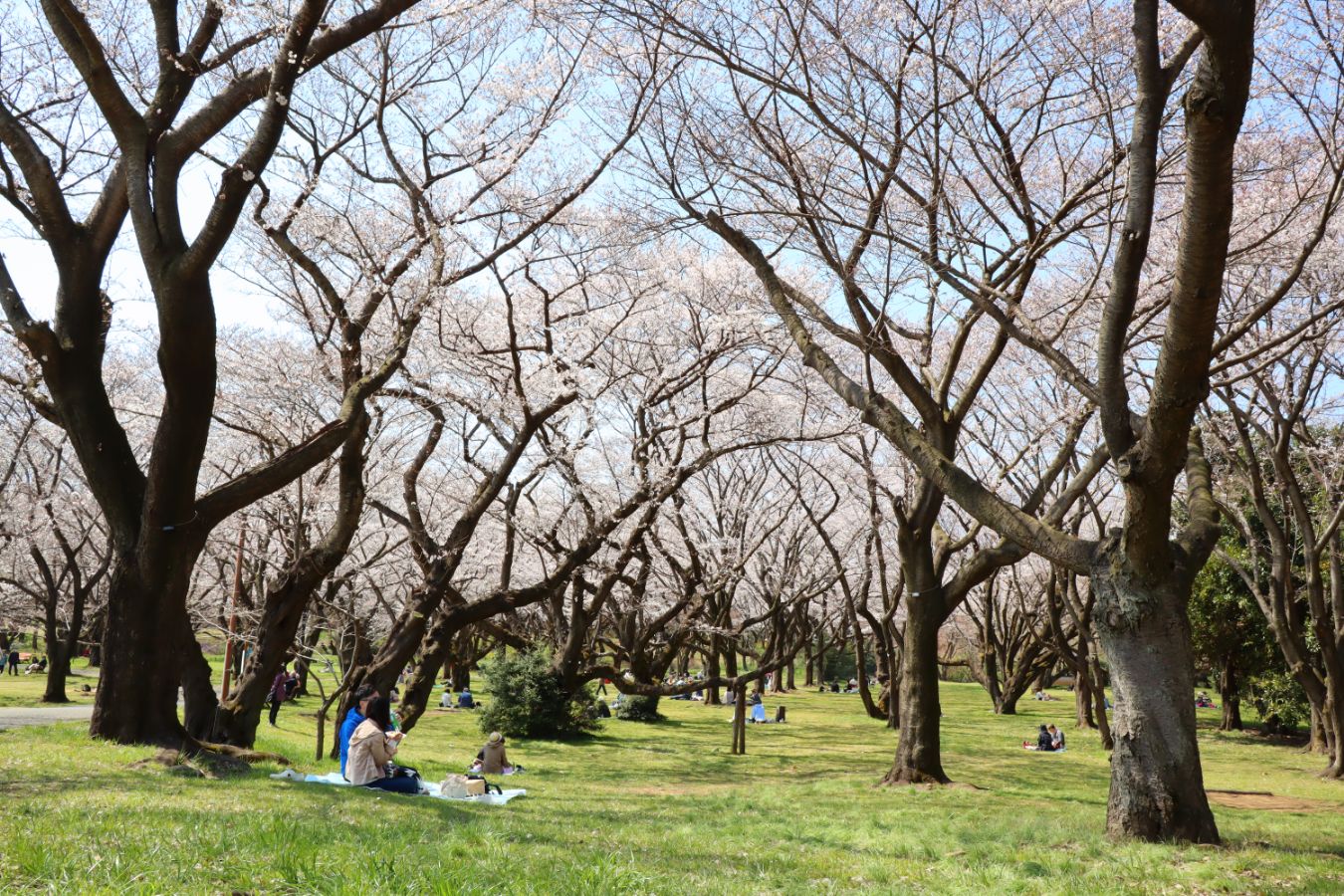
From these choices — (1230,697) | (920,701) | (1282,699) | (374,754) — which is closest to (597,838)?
(374,754)

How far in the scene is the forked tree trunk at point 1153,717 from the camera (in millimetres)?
6387

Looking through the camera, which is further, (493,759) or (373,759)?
(493,759)

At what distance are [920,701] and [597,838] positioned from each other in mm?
6773

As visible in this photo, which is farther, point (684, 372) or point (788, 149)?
point (684, 372)

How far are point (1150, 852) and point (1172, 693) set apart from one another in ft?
3.75

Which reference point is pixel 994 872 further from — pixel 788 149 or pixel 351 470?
pixel 351 470

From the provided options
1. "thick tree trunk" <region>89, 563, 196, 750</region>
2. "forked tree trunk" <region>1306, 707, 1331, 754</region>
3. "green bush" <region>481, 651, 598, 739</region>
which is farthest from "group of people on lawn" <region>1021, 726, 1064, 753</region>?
"thick tree trunk" <region>89, 563, 196, 750</region>

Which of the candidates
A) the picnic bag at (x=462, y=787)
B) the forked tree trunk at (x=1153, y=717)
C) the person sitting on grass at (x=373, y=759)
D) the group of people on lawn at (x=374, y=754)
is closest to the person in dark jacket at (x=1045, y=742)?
the forked tree trunk at (x=1153, y=717)

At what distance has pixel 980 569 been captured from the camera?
34.4 feet

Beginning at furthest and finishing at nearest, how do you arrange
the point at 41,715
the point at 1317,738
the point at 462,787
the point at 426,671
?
the point at 1317,738 < the point at 41,715 < the point at 426,671 < the point at 462,787

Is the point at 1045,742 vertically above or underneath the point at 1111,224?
underneath

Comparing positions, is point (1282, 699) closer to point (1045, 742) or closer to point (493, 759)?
point (1045, 742)

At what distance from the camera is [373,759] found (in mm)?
8227

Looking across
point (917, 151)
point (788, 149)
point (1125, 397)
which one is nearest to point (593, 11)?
point (788, 149)
